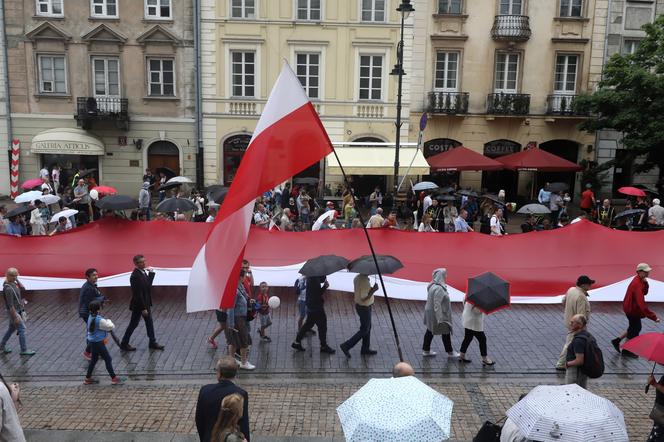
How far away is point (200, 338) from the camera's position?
9.85m

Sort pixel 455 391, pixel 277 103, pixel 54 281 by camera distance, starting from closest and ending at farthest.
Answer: pixel 277 103 < pixel 455 391 < pixel 54 281

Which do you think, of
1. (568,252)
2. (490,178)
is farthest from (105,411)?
(490,178)

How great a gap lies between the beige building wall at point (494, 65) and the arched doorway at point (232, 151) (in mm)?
7751

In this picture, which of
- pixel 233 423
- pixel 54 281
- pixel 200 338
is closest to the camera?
pixel 233 423

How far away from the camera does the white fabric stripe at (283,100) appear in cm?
669

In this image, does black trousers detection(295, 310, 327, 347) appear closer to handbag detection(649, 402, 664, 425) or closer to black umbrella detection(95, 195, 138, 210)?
handbag detection(649, 402, 664, 425)

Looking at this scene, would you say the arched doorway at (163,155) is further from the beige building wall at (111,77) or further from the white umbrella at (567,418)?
the white umbrella at (567,418)

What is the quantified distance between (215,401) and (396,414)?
1756mm

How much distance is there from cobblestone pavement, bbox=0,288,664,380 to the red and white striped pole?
53.6ft

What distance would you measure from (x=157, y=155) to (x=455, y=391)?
21.9m

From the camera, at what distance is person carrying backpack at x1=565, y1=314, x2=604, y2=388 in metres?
6.84

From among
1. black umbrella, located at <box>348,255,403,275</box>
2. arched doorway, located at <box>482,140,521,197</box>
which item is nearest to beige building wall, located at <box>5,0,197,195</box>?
arched doorway, located at <box>482,140,521,197</box>

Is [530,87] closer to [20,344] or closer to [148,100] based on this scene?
[148,100]

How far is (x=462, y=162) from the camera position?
22656 mm
